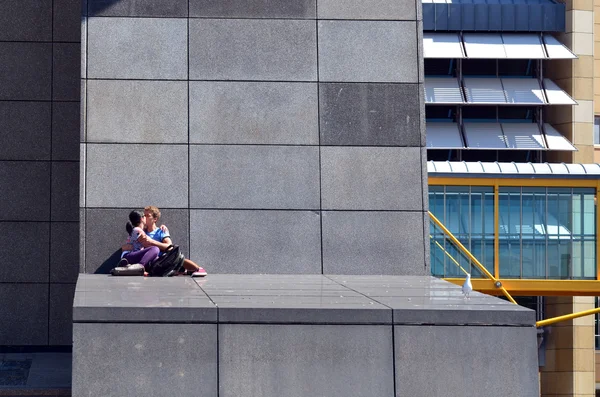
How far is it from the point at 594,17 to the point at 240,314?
Answer: 125 ft

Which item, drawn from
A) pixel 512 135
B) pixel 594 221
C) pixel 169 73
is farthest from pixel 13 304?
pixel 512 135

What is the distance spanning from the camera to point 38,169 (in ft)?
60.6

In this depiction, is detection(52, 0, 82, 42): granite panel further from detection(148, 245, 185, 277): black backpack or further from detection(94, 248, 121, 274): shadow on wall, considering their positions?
detection(148, 245, 185, 277): black backpack

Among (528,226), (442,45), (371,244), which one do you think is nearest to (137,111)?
(371,244)

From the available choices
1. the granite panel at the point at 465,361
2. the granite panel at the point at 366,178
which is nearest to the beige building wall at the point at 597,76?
the granite panel at the point at 366,178

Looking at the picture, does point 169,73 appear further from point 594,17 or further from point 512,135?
point 594,17

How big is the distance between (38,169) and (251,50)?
4012 mm

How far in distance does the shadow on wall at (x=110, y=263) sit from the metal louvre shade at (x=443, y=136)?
27185mm

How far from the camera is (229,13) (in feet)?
56.3

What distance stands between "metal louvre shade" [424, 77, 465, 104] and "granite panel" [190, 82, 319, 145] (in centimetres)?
2690

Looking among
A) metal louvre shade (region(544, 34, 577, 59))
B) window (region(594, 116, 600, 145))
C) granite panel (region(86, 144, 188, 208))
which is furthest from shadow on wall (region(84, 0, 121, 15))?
window (region(594, 116, 600, 145))

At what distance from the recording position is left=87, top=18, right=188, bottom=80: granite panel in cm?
1689

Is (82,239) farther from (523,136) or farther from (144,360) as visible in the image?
(523,136)

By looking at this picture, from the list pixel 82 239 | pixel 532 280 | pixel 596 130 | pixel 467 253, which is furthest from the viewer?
pixel 596 130
